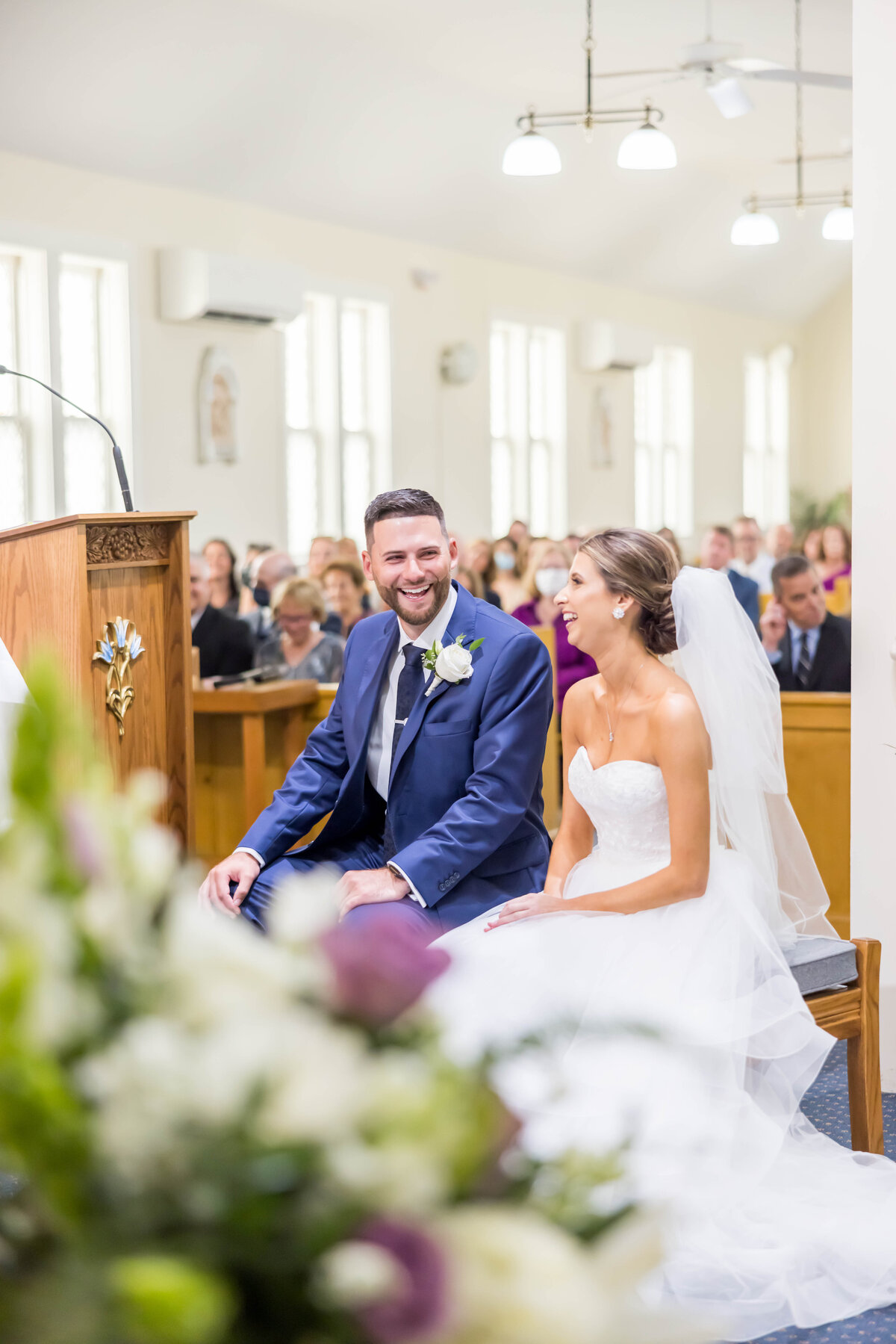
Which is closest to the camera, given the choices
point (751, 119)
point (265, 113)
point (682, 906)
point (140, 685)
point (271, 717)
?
point (682, 906)

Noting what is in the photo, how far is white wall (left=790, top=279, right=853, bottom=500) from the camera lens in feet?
69.8

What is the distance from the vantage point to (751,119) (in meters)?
14.0

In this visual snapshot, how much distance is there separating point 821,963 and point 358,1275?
2659 mm

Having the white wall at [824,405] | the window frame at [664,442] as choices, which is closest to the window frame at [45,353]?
the window frame at [664,442]

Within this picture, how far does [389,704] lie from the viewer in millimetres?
3598

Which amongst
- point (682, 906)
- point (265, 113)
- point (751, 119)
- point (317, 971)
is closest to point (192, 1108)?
point (317, 971)

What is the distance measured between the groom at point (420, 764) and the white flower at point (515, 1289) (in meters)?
2.55

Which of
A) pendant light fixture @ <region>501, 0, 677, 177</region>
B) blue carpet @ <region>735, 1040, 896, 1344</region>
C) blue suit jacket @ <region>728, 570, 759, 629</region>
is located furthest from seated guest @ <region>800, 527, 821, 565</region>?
blue carpet @ <region>735, 1040, 896, 1344</region>

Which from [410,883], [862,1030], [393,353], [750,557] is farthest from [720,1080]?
[750,557]

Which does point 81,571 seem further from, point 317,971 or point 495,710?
point 317,971

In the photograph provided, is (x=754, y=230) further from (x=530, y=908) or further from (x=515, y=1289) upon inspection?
(x=515, y=1289)

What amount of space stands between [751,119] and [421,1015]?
1455 cm

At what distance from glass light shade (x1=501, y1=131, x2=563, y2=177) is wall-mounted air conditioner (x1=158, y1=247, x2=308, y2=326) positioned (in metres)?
2.76

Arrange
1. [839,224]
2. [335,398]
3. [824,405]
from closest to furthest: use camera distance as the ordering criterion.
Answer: [839,224] → [335,398] → [824,405]
